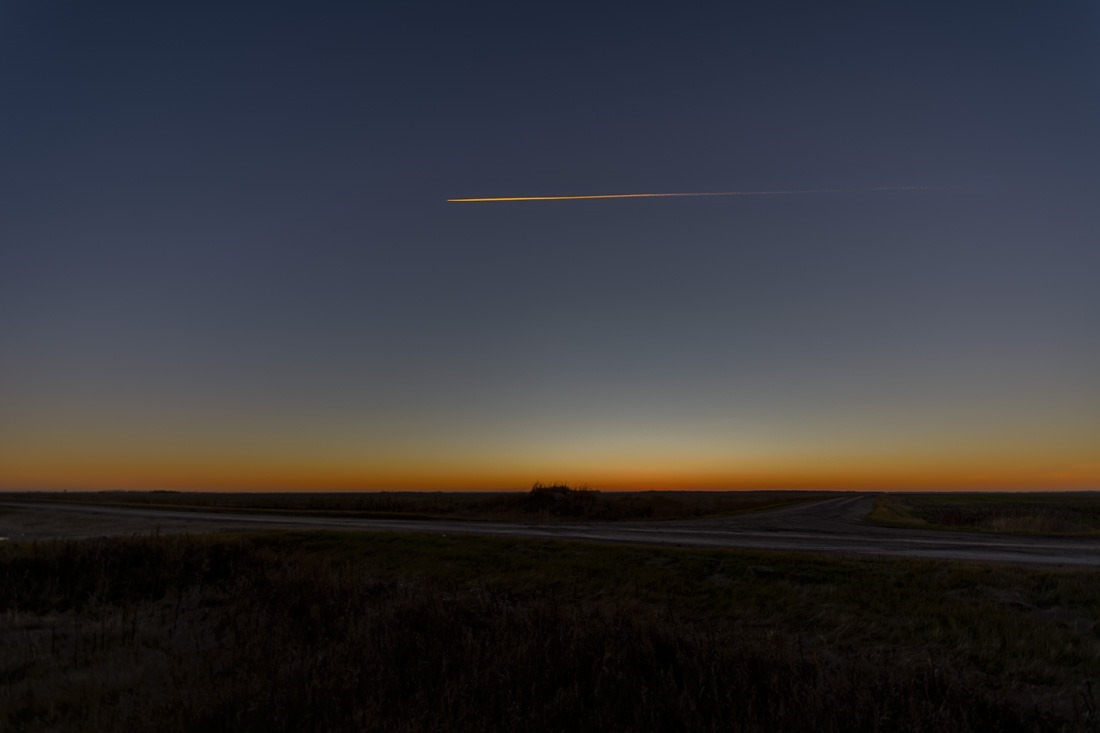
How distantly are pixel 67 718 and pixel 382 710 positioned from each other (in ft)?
12.1

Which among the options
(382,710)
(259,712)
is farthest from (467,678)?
(259,712)

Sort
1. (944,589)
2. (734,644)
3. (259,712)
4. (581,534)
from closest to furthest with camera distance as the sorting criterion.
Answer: (259,712), (734,644), (944,589), (581,534)

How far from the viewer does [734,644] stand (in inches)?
383

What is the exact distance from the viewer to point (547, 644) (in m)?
9.41

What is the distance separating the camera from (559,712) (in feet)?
24.8

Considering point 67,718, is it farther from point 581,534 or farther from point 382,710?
point 581,534

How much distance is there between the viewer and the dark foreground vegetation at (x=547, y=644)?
750cm

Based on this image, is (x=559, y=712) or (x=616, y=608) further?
(x=616, y=608)

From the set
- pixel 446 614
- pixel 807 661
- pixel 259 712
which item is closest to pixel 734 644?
pixel 807 661

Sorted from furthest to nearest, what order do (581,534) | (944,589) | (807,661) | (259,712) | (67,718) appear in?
(581,534) → (944,589) → (807,661) → (67,718) → (259,712)

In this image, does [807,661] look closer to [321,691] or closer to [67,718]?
[321,691]

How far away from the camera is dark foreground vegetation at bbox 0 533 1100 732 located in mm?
7496

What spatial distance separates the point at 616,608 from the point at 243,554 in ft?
37.6

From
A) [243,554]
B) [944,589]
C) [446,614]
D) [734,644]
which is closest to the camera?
[734,644]
